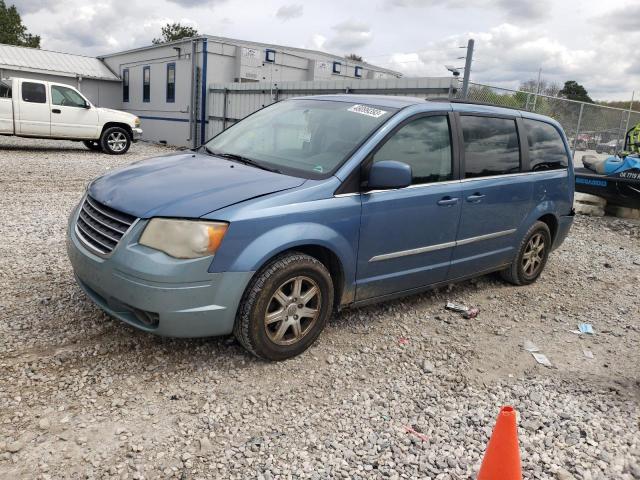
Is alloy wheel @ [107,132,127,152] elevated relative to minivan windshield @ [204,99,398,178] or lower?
lower

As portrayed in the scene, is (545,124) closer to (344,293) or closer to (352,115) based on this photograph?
(352,115)

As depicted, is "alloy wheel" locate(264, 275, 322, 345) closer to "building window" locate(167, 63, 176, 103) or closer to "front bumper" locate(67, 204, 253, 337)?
"front bumper" locate(67, 204, 253, 337)

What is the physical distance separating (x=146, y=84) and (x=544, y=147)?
20.7 m

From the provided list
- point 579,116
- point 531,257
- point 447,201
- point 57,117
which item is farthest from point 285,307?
point 57,117

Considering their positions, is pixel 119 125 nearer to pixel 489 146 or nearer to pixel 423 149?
pixel 489 146

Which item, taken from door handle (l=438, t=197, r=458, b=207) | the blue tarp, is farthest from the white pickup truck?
door handle (l=438, t=197, r=458, b=207)

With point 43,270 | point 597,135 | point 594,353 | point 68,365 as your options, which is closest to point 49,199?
point 43,270

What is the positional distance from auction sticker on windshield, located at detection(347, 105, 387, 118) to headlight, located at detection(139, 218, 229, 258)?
1.62 m

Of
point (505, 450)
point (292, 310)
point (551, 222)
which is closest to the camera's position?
point (505, 450)

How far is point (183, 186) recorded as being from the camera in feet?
11.1

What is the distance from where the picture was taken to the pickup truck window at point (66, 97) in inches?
556

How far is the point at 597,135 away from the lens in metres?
15.1

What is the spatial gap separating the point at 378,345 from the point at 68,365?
7.01ft

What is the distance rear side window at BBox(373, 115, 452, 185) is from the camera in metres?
3.95
